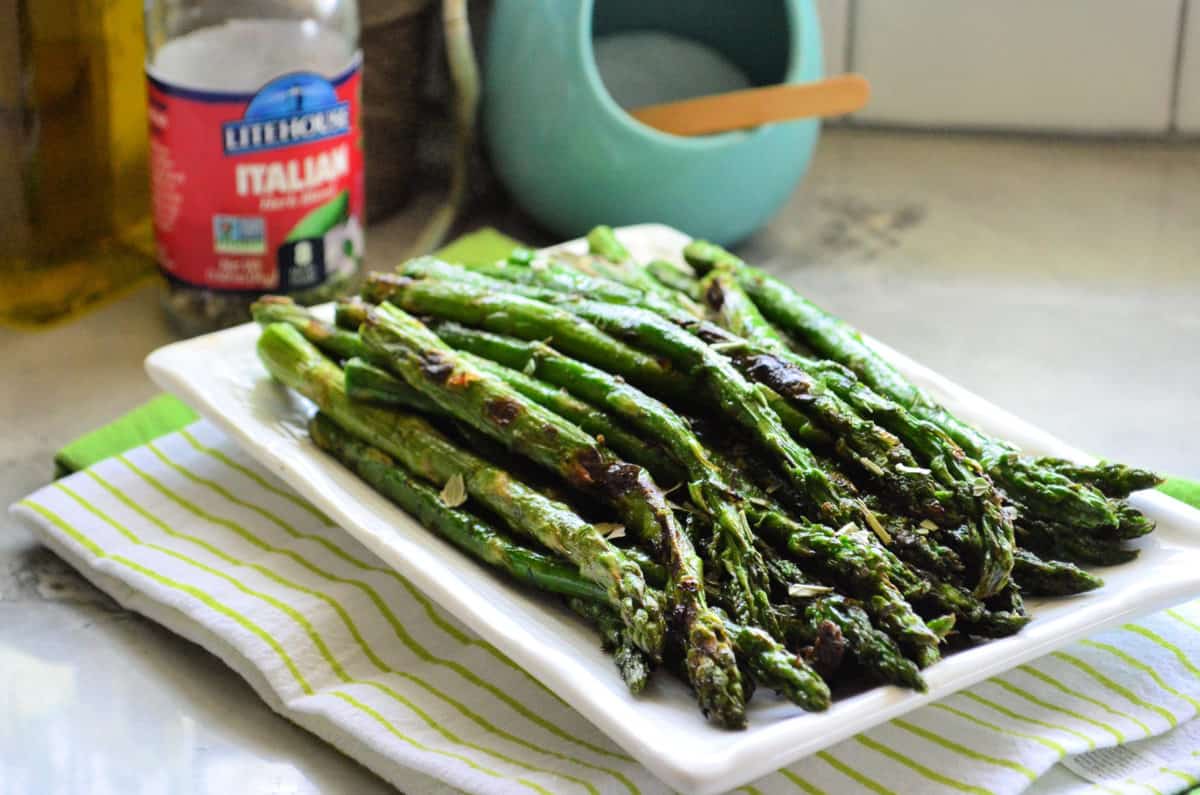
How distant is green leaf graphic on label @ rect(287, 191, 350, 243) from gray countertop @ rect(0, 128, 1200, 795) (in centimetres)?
23

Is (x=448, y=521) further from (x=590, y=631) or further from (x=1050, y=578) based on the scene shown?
(x=1050, y=578)

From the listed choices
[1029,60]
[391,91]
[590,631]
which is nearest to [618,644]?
[590,631]

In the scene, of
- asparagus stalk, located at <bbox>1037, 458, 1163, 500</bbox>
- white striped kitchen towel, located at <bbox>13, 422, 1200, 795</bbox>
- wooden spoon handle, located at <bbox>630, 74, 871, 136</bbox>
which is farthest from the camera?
wooden spoon handle, located at <bbox>630, 74, 871, 136</bbox>

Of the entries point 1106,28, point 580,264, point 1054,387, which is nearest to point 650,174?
point 580,264

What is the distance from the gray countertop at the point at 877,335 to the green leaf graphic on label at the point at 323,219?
0.76 ft

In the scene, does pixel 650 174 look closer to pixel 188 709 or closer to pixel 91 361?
pixel 91 361

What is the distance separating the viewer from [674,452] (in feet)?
3.70

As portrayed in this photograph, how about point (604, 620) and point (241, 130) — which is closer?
point (604, 620)

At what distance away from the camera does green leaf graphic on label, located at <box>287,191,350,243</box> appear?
1.66 m

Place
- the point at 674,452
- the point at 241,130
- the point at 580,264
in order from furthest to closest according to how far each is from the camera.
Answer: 1. the point at 241,130
2. the point at 580,264
3. the point at 674,452

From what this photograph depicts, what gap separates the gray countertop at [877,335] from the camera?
3.63ft

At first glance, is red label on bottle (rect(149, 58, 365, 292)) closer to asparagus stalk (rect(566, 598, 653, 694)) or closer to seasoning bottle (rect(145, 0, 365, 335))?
seasoning bottle (rect(145, 0, 365, 335))

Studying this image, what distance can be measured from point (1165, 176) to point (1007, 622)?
4.71ft

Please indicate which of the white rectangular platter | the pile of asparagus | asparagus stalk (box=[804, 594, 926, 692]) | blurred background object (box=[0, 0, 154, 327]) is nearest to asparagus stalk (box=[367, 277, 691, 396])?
the pile of asparagus
